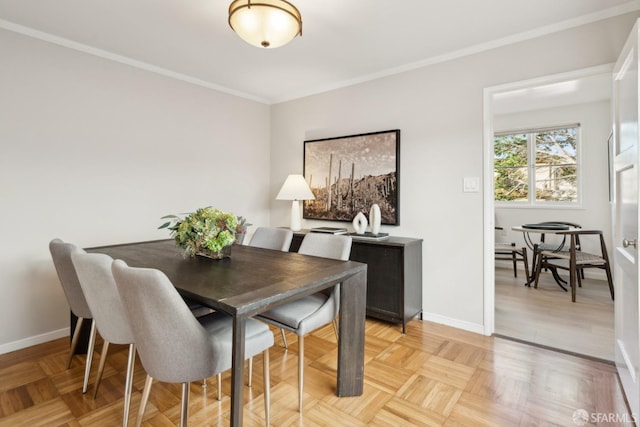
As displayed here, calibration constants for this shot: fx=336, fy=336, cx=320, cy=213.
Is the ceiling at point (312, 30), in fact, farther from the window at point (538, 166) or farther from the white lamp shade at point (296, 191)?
the window at point (538, 166)

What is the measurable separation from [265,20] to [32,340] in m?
2.83

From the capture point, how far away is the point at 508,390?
6.33 ft

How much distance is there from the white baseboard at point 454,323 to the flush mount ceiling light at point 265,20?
2.53 meters

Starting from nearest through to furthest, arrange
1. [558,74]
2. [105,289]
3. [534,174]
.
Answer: [105,289], [558,74], [534,174]

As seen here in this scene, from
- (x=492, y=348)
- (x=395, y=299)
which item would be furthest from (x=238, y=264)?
(x=492, y=348)

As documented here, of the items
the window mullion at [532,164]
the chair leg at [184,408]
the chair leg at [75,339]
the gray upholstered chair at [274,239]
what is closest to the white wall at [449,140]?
the gray upholstered chair at [274,239]

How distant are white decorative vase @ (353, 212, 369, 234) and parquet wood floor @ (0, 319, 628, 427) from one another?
1054 mm

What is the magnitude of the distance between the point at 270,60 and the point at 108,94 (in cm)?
141

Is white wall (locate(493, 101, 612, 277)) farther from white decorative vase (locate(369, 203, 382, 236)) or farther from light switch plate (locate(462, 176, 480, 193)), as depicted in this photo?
white decorative vase (locate(369, 203, 382, 236))

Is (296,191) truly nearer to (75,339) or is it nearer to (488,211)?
(488,211)

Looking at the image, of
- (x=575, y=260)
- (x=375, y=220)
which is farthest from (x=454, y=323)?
(x=575, y=260)

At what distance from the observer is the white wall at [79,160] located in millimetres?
2430

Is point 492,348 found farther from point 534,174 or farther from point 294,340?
point 534,174

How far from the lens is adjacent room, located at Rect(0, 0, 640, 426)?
1676 mm
